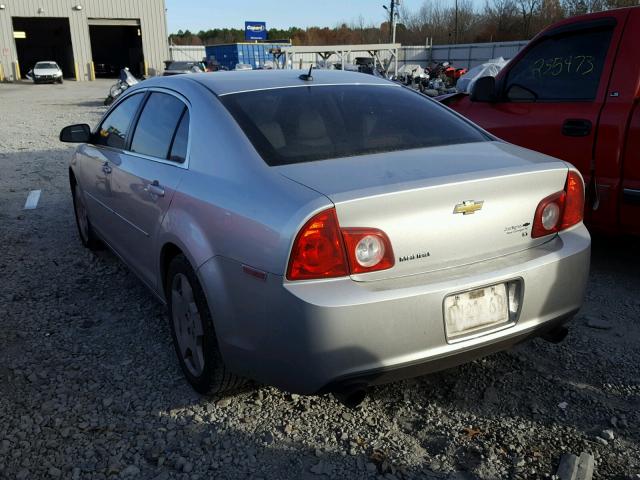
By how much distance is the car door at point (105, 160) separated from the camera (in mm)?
3971

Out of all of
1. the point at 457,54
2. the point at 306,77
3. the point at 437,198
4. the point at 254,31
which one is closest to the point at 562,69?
the point at 306,77

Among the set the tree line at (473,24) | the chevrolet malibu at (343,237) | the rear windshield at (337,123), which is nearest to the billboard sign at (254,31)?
the tree line at (473,24)

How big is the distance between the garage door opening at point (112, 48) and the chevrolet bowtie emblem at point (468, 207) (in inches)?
2030

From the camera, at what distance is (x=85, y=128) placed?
15.4 ft

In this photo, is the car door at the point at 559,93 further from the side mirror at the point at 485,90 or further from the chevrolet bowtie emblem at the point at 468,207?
the chevrolet bowtie emblem at the point at 468,207

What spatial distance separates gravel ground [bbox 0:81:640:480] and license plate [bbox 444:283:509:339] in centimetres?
54

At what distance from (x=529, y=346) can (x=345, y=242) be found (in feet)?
5.63

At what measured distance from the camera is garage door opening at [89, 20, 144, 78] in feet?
164

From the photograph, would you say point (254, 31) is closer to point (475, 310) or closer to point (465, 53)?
point (465, 53)

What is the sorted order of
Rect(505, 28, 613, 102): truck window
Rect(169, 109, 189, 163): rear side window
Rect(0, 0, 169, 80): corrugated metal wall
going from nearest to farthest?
Rect(169, 109, 189, 163): rear side window < Rect(505, 28, 613, 102): truck window < Rect(0, 0, 169, 80): corrugated metal wall

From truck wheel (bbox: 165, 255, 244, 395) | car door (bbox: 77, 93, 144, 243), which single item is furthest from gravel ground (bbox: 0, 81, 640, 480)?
car door (bbox: 77, 93, 144, 243)

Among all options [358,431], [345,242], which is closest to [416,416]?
[358,431]

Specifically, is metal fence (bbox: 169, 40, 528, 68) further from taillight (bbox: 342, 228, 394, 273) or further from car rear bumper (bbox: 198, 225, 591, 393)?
taillight (bbox: 342, 228, 394, 273)

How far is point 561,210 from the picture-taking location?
2.73 m
